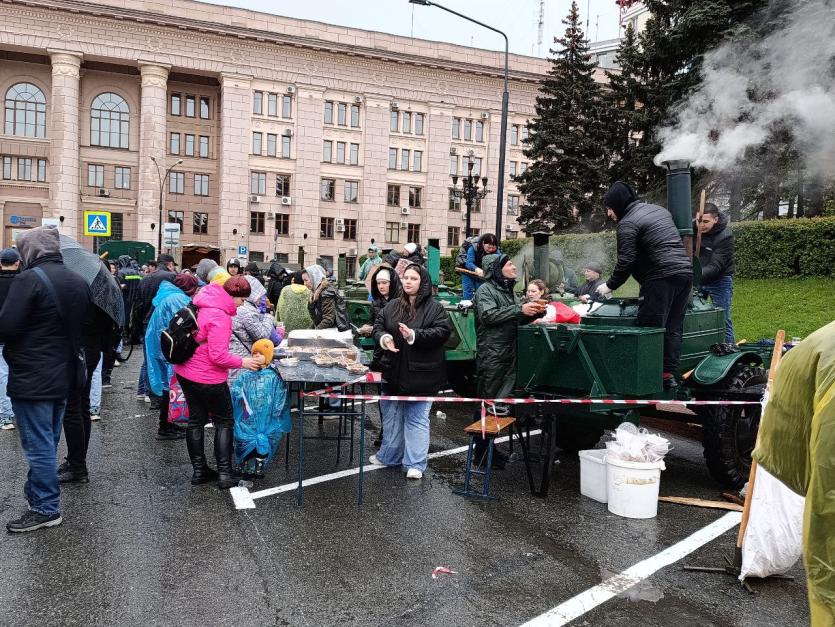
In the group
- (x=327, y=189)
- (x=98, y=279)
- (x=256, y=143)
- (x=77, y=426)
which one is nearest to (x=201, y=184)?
(x=256, y=143)

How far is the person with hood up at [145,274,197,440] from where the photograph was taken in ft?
25.2

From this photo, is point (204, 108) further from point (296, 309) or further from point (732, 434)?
point (732, 434)

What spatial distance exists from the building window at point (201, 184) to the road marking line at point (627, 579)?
58.9 meters

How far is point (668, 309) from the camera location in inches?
234

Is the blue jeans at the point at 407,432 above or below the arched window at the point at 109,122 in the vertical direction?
below

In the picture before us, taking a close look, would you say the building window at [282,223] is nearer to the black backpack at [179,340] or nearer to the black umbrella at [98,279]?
the black umbrella at [98,279]

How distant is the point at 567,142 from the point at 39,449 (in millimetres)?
33668

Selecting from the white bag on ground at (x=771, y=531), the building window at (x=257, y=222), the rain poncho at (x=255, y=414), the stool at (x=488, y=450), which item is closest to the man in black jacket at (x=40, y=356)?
the rain poncho at (x=255, y=414)

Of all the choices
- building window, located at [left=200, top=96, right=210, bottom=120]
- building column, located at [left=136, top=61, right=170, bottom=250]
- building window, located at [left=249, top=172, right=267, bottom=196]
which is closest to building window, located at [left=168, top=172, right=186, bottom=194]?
building column, located at [left=136, top=61, right=170, bottom=250]

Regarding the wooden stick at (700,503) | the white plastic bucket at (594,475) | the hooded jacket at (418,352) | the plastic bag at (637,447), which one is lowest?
the wooden stick at (700,503)

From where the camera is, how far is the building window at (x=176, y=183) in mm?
57875

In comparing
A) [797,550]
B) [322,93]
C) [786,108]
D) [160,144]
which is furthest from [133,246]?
[797,550]

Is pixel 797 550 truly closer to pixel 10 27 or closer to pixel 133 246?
pixel 133 246

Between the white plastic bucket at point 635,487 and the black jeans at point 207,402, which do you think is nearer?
the white plastic bucket at point 635,487
